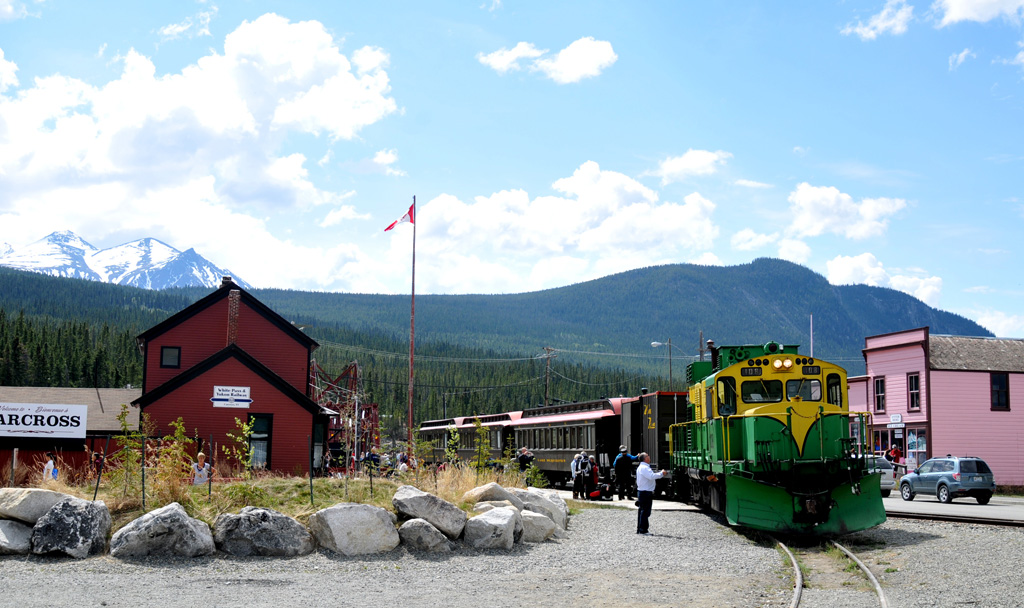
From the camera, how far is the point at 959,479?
98.9 feet

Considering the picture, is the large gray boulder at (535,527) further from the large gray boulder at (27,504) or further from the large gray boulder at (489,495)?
the large gray boulder at (27,504)

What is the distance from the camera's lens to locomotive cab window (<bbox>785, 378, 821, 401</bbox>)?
1853 centimetres

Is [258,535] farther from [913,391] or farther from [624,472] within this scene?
[913,391]

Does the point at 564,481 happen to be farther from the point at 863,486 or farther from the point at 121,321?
the point at 121,321

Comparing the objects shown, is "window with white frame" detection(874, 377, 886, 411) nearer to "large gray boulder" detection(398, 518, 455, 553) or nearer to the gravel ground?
the gravel ground

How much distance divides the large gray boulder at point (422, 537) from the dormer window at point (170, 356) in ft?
72.0

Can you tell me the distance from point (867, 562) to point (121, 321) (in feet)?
521

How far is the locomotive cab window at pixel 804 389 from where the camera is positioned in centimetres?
1853

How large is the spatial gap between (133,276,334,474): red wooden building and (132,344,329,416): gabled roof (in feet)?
0.12

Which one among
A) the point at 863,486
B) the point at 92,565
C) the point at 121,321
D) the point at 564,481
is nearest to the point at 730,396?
the point at 863,486

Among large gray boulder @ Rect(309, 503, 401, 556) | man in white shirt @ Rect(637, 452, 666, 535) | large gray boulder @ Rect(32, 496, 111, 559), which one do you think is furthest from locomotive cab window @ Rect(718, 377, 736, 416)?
large gray boulder @ Rect(32, 496, 111, 559)

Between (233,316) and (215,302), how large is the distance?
1.01 metres

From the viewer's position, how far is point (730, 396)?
61.4ft

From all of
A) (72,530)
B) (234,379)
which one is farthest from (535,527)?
(234,379)
